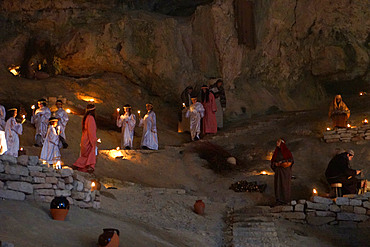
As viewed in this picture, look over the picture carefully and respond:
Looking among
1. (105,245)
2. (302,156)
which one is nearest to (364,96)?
(302,156)

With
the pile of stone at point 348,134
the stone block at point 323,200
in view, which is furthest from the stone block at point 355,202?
the pile of stone at point 348,134

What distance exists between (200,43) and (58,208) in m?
16.5

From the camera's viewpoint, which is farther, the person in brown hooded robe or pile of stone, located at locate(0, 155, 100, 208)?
the person in brown hooded robe

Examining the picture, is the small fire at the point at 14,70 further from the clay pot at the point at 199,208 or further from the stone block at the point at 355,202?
the stone block at the point at 355,202

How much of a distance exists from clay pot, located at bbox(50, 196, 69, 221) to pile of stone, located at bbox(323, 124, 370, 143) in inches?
432

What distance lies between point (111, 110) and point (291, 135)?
7.15 metres

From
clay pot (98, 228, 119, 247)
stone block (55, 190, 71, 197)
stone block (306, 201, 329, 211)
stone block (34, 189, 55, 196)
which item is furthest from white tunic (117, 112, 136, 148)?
clay pot (98, 228, 119, 247)

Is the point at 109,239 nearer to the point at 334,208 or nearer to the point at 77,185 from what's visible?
the point at 77,185

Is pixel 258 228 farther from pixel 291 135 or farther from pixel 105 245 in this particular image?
pixel 291 135

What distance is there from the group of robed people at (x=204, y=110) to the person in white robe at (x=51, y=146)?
7.36 metres

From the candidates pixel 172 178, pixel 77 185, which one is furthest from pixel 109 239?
pixel 172 178

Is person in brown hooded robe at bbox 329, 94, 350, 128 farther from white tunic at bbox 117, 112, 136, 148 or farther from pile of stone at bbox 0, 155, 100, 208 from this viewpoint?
pile of stone at bbox 0, 155, 100, 208

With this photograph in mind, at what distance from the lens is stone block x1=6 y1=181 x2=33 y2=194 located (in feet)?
24.1

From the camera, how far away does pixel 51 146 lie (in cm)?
1252
